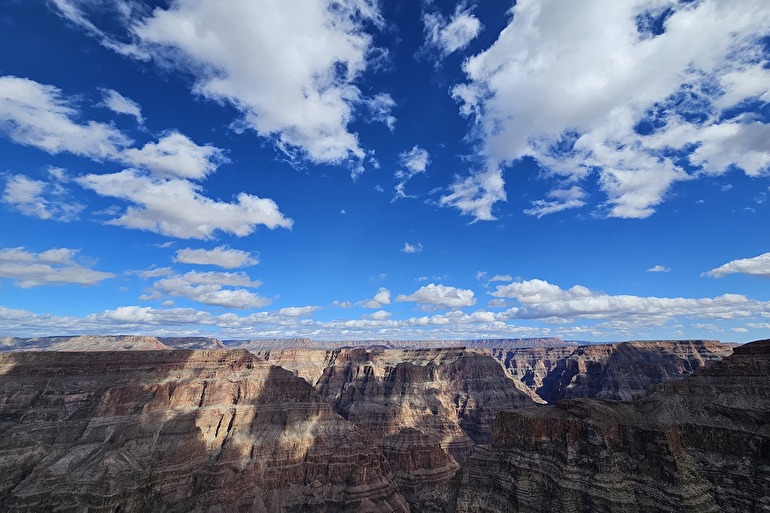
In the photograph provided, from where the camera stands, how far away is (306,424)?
404 feet

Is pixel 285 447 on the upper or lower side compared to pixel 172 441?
lower

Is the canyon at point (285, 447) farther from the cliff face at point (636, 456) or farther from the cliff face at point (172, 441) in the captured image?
the cliff face at point (172, 441)

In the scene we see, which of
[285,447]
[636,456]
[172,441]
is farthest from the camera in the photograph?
[285,447]

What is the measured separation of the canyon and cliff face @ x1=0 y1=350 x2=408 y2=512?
342 millimetres

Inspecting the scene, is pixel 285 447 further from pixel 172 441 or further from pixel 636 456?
pixel 636 456

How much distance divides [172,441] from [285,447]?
29.1 m

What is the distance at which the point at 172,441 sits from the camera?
104125 millimetres

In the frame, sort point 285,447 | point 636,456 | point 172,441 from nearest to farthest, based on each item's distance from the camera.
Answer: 1. point 636,456
2. point 172,441
3. point 285,447

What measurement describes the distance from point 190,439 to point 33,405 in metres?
44.3

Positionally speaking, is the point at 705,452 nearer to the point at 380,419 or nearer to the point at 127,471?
the point at 127,471

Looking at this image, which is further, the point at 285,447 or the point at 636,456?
the point at 285,447

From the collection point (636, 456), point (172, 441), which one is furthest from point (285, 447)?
point (636, 456)

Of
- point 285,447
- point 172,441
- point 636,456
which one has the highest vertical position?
point 636,456

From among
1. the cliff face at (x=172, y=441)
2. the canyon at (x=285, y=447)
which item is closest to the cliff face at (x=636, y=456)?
the canyon at (x=285, y=447)
